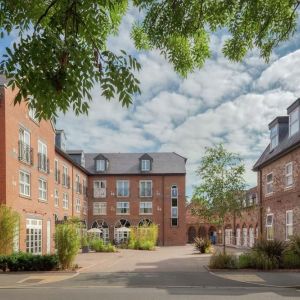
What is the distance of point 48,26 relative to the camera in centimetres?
461

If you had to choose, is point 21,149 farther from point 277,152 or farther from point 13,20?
point 13,20

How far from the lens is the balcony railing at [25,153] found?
2964cm

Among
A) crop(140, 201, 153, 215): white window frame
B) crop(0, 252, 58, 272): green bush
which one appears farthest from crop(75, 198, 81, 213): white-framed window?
crop(0, 252, 58, 272): green bush

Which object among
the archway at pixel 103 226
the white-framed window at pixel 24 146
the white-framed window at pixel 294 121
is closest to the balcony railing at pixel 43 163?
the white-framed window at pixel 24 146

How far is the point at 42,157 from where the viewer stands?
34.6m

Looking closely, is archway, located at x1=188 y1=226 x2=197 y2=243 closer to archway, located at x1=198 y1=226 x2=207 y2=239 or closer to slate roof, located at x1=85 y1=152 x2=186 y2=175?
archway, located at x1=198 y1=226 x2=207 y2=239

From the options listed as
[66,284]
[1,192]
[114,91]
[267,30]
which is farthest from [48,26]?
[1,192]

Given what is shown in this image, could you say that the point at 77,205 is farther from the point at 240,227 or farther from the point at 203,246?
the point at 203,246

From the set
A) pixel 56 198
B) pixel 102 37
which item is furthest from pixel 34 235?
pixel 102 37

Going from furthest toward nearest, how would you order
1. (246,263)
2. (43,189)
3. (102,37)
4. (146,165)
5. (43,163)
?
1. (146,165)
2. (43,189)
3. (43,163)
4. (246,263)
5. (102,37)

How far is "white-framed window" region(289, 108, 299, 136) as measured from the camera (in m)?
31.3

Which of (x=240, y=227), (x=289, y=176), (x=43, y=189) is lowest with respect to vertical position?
(x=240, y=227)

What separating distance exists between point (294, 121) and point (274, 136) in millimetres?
4724

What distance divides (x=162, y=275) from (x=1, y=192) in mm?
10306
